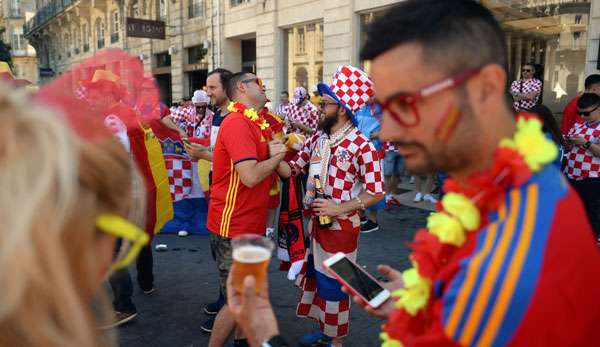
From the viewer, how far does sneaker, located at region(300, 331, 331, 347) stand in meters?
3.29

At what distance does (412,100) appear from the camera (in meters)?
1.16

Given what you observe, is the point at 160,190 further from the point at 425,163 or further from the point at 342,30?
the point at 342,30

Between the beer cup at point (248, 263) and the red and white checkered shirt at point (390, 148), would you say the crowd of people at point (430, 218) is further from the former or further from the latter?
the red and white checkered shirt at point (390, 148)

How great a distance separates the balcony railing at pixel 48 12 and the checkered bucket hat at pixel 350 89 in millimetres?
33463

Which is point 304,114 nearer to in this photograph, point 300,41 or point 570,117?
point 300,41

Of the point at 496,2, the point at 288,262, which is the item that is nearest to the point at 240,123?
the point at 288,262

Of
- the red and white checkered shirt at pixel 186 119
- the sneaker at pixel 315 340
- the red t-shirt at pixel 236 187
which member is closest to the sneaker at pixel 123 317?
the red t-shirt at pixel 236 187

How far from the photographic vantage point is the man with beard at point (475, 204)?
914mm

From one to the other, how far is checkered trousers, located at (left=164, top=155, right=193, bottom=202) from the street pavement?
0.62 m

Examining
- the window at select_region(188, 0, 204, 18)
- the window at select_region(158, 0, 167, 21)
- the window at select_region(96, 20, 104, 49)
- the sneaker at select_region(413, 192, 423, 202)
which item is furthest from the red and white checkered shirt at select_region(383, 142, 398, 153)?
the window at select_region(96, 20, 104, 49)

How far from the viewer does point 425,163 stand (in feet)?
3.92

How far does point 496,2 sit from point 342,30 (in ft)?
12.6

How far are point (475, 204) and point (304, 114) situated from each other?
840 cm

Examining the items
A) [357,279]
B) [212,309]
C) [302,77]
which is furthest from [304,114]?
[357,279]
